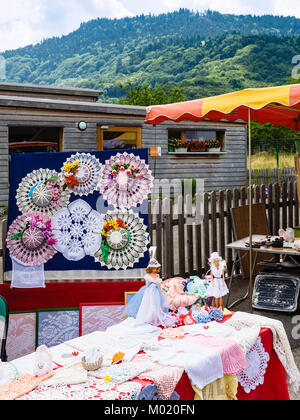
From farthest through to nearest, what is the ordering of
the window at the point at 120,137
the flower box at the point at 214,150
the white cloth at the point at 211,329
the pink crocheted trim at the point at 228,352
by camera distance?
the flower box at the point at 214,150
the window at the point at 120,137
the white cloth at the point at 211,329
the pink crocheted trim at the point at 228,352

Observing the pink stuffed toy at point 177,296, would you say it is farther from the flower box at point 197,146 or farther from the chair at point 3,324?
the flower box at point 197,146

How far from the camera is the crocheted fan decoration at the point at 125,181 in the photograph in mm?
3607

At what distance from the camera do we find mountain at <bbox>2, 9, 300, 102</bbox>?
2210 inches

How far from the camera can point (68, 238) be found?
3588 millimetres

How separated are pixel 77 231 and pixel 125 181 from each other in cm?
59

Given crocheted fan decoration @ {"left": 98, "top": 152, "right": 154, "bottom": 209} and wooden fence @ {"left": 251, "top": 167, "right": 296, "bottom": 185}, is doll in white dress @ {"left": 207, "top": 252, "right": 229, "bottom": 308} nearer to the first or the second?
crocheted fan decoration @ {"left": 98, "top": 152, "right": 154, "bottom": 209}

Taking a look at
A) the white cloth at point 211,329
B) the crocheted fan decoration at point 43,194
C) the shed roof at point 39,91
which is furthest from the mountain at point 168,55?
the white cloth at point 211,329

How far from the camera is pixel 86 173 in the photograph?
3609 millimetres

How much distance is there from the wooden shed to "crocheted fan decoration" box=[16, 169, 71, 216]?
20.5ft

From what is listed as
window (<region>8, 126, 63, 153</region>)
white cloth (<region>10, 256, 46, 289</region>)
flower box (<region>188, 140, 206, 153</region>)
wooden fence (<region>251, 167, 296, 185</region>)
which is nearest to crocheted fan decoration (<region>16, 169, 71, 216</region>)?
white cloth (<region>10, 256, 46, 289</region>)

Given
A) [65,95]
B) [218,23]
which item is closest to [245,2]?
[218,23]

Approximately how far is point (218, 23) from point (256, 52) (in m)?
56.1

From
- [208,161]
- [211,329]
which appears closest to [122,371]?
[211,329]

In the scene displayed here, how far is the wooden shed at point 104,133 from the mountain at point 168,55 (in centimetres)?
3210
